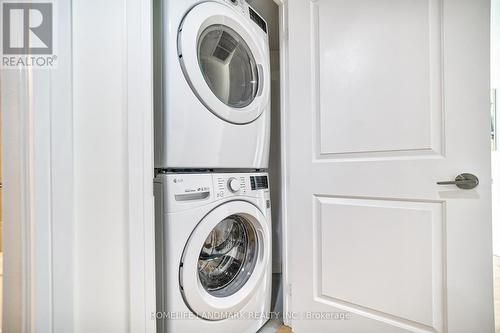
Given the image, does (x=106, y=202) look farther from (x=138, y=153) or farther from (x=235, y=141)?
(x=235, y=141)

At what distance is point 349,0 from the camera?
42.0 inches

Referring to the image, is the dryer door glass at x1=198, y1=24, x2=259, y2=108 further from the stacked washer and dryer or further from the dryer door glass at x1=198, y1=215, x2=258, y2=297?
the dryer door glass at x1=198, y1=215, x2=258, y2=297

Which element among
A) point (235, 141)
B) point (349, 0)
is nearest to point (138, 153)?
point (235, 141)

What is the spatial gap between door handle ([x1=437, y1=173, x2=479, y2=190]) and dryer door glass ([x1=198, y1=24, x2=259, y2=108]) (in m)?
0.88

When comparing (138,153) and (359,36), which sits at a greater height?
(359,36)

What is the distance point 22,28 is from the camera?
0.59 meters

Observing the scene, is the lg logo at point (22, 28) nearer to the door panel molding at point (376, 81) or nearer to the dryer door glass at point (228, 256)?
the dryer door glass at point (228, 256)

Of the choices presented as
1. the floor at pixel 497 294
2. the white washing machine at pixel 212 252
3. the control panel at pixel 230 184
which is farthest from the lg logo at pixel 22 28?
the floor at pixel 497 294

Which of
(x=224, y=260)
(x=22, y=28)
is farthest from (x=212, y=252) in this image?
(x=22, y=28)

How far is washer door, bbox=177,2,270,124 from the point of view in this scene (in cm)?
87

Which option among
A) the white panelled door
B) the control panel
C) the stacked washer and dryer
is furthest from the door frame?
the white panelled door

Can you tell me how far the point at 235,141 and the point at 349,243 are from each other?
698 millimetres

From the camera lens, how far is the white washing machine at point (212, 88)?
84 cm

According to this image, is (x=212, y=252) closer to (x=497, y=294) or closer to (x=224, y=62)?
(x=224, y=62)
